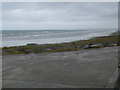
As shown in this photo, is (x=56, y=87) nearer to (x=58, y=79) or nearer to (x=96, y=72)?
(x=58, y=79)

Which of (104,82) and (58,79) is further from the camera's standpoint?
(58,79)

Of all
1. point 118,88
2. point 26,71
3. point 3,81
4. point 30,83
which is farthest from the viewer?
point 26,71

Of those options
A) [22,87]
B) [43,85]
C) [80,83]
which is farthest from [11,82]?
[80,83]

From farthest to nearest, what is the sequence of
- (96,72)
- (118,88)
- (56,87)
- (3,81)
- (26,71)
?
(26,71)
(96,72)
(3,81)
(56,87)
(118,88)

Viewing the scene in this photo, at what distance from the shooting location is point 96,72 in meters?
6.57

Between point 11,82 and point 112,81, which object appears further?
point 11,82

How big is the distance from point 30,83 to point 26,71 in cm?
182

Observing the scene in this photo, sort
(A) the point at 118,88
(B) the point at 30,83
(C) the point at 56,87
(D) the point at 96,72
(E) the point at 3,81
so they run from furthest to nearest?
(D) the point at 96,72 < (E) the point at 3,81 < (B) the point at 30,83 < (C) the point at 56,87 < (A) the point at 118,88

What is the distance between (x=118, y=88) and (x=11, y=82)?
351cm

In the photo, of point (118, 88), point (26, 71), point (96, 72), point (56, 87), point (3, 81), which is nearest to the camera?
point (118, 88)

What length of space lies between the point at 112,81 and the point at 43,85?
2.22 metres

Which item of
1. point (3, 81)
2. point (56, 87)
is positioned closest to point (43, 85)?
point (56, 87)

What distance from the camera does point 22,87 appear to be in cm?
514

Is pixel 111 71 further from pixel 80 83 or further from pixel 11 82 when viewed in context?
pixel 11 82
